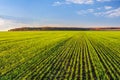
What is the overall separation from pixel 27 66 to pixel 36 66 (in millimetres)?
628

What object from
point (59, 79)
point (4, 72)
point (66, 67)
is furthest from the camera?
point (66, 67)

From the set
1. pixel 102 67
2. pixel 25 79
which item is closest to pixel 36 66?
pixel 25 79

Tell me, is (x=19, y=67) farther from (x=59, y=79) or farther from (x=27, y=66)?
(x=59, y=79)

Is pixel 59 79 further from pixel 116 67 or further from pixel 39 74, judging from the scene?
pixel 116 67

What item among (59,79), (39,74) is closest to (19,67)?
(39,74)

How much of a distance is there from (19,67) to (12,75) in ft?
7.30

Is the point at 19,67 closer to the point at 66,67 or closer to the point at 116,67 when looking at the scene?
the point at 66,67

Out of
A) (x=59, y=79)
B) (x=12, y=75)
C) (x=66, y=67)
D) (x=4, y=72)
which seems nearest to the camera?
(x=59, y=79)

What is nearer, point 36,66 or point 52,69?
point 52,69

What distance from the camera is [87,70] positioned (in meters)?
13.1

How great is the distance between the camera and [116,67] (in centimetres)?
1408

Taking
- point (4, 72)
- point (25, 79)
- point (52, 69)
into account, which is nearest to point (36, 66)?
point (52, 69)

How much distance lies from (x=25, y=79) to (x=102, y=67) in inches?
220

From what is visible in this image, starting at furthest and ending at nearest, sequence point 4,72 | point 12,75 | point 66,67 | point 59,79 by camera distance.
Answer: point 66,67
point 4,72
point 12,75
point 59,79
